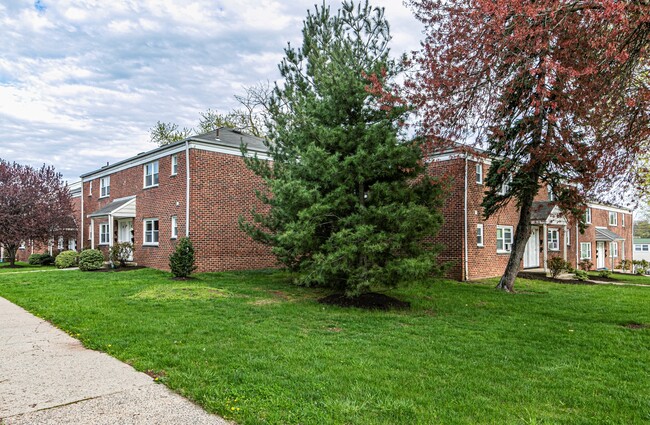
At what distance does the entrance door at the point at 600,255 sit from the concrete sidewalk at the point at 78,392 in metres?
35.6

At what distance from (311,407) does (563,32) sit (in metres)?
6.25

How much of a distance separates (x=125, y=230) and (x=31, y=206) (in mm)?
6609

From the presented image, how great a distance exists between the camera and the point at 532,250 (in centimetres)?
2247

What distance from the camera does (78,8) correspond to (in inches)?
407

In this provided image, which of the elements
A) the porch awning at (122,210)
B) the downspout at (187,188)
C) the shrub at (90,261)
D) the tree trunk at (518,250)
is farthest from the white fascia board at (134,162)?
the tree trunk at (518,250)

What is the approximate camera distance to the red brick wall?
667 inches

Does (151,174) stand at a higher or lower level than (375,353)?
higher

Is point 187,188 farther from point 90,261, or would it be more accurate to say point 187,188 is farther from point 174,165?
point 90,261

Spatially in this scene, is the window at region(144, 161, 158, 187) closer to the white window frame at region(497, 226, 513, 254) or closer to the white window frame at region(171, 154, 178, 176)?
the white window frame at region(171, 154, 178, 176)

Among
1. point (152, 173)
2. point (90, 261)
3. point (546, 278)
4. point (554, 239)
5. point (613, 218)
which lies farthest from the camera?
point (613, 218)

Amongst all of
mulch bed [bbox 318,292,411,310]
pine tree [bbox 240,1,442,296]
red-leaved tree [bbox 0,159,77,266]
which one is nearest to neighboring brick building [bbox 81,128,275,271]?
red-leaved tree [bbox 0,159,77,266]

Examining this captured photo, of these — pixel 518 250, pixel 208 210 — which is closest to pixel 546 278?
pixel 518 250

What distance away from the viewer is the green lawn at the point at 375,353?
384 cm

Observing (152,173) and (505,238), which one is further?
(505,238)
